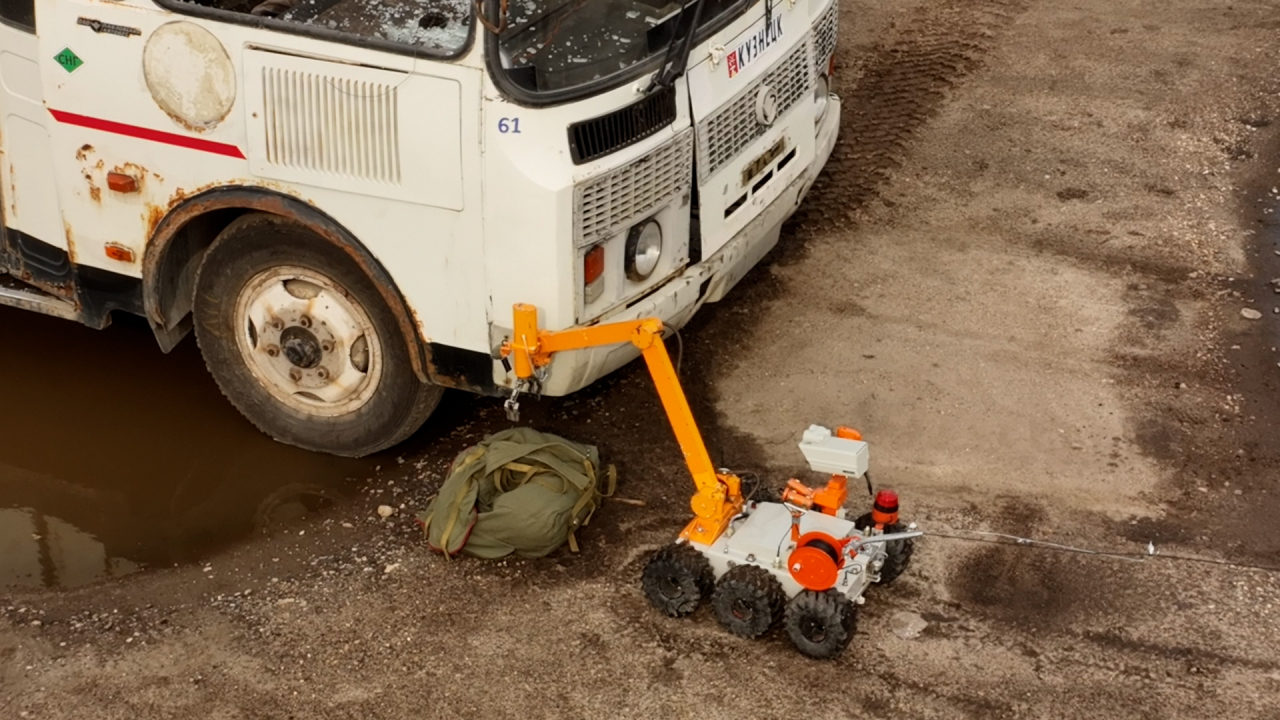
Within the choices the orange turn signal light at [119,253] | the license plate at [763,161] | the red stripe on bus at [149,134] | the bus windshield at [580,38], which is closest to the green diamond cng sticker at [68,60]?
the red stripe on bus at [149,134]

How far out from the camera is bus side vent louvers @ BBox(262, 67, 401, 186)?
486cm

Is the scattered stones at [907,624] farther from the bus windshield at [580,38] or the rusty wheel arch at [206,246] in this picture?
the bus windshield at [580,38]

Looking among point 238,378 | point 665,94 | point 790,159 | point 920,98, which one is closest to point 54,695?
point 238,378

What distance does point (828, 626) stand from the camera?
15.1 feet

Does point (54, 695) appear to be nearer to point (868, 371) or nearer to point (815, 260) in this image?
point (868, 371)

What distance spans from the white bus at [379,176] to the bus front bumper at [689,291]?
0.01 m

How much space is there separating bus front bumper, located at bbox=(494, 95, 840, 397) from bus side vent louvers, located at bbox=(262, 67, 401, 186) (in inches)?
34.7

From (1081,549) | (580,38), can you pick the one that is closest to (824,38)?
(580,38)

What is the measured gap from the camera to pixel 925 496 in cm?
557

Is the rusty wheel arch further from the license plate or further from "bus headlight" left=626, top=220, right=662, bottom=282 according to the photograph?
the license plate

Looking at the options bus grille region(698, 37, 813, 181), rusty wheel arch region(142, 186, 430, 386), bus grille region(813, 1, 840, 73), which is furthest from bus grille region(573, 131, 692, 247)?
bus grille region(813, 1, 840, 73)

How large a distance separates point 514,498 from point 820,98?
2412 millimetres

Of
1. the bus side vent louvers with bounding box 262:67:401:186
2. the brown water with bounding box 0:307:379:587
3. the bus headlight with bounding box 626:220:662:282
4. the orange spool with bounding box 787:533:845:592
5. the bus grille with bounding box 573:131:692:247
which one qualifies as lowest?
the brown water with bounding box 0:307:379:587

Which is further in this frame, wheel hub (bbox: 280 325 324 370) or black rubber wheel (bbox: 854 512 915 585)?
wheel hub (bbox: 280 325 324 370)
